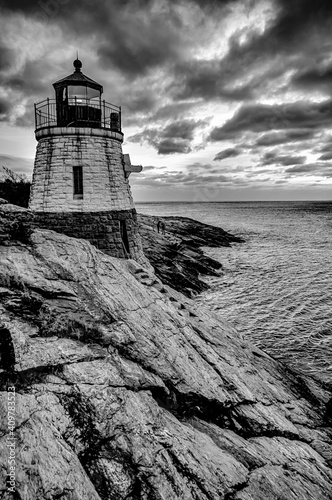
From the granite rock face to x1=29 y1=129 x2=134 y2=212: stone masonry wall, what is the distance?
11.5 ft

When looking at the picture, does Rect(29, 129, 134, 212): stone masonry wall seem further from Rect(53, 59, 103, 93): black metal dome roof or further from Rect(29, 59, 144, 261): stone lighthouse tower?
Rect(53, 59, 103, 93): black metal dome roof

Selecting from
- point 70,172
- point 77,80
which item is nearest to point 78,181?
point 70,172

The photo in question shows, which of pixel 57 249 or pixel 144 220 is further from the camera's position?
pixel 144 220

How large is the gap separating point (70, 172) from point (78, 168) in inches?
16.3

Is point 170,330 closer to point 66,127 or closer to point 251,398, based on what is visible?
point 251,398

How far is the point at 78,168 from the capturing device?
48.6 feet

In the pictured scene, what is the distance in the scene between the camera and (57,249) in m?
10.9

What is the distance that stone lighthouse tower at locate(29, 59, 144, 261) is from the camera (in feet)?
47.9

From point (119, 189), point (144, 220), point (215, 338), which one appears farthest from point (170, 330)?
point (144, 220)

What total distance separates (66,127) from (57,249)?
6539 millimetres

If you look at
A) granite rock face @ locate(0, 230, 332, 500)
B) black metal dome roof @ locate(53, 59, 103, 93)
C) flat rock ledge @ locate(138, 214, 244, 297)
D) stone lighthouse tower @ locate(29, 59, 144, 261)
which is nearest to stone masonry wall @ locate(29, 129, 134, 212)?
stone lighthouse tower @ locate(29, 59, 144, 261)

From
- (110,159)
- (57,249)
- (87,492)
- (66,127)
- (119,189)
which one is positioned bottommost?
(87,492)

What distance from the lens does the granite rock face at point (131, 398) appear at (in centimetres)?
589

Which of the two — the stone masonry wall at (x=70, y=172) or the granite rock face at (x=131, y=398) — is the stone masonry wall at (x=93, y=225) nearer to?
the stone masonry wall at (x=70, y=172)
